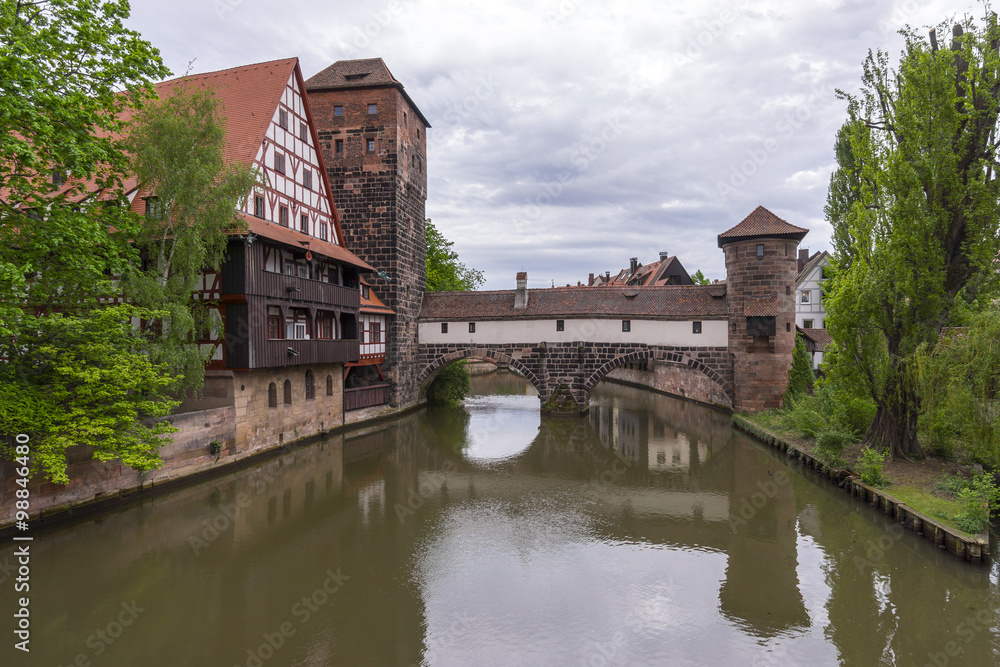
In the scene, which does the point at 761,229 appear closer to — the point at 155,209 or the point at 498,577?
the point at 498,577

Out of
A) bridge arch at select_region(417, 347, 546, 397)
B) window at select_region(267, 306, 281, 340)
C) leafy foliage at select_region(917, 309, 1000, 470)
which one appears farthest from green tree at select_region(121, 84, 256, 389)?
leafy foliage at select_region(917, 309, 1000, 470)

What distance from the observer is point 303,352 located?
18875 mm

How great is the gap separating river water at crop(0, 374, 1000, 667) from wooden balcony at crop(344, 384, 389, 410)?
7.00m

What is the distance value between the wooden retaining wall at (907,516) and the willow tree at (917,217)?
1772 millimetres

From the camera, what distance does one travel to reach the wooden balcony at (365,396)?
920 inches

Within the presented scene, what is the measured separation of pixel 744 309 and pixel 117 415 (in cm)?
2275

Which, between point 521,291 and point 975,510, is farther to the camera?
point 521,291

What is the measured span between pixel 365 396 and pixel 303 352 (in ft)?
19.9

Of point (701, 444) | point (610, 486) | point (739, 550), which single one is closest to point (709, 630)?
point (739, 550)

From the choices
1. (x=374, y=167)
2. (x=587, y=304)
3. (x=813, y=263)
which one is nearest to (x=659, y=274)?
(x=813, y=263)

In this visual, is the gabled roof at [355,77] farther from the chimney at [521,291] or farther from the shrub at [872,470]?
the shrub at [872,470]

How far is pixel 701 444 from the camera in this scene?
21.1 meters

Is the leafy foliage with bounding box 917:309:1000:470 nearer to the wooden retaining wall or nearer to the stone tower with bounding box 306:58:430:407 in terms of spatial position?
the wooden retaining wall

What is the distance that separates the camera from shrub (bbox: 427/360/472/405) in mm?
31328
